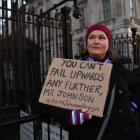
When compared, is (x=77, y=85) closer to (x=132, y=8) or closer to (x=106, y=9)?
(x=106, y=9)

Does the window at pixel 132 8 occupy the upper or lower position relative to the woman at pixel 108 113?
upper

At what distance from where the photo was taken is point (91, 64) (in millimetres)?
1331

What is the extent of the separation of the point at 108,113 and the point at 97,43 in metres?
0.66

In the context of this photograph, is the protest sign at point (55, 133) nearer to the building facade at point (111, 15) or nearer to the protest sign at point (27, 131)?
the protest sign at point (27, 131)

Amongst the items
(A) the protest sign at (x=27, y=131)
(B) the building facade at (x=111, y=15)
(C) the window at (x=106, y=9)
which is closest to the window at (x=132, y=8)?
(B) the building facade at (x=111, y=15)

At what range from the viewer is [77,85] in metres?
1.30

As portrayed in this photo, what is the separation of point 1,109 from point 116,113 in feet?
8.52

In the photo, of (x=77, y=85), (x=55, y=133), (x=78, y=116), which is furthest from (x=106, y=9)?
(x=78, y=116)

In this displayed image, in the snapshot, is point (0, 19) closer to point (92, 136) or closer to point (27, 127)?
point (27, 127)

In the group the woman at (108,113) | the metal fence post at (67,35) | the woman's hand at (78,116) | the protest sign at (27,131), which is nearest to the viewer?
the woman's hand at (78,116)

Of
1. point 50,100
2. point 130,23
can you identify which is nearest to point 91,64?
point 50,100

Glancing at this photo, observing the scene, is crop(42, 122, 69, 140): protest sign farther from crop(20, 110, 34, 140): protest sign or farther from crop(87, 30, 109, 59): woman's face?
crop(87, 30, 109, 59): woman's face

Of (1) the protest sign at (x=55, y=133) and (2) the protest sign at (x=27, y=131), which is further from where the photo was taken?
(2) the protest sign at (x=27, y=131)

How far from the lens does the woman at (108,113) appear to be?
1277mm
